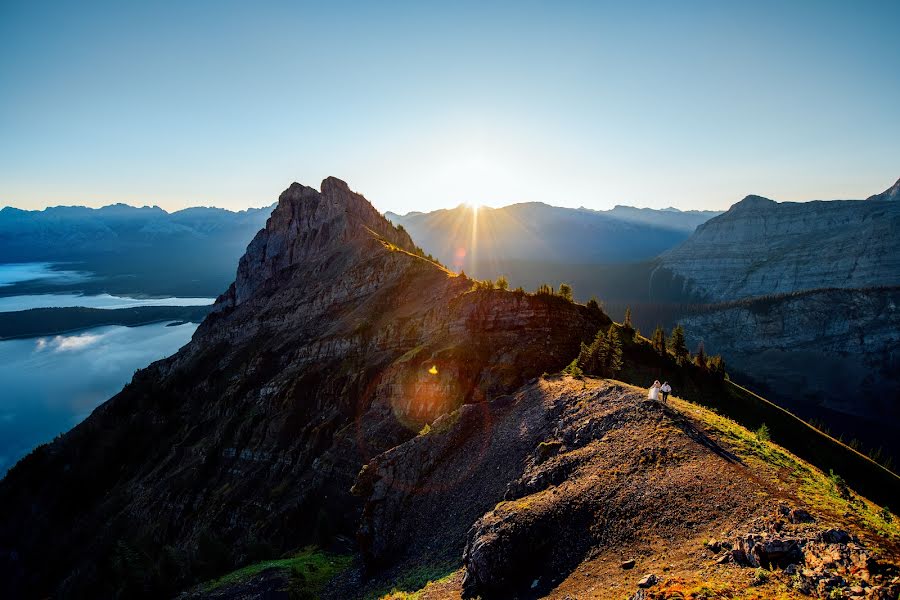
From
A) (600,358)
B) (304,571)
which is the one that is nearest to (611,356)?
(600,358)

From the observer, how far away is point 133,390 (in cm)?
10969

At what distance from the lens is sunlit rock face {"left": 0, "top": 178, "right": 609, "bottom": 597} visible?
184ft

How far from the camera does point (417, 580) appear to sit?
2714cm

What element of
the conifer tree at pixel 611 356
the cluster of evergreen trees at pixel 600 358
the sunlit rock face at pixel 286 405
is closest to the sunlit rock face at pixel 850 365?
the conifer tree at pixel 611 356

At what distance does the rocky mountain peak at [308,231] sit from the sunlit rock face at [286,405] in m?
0.81

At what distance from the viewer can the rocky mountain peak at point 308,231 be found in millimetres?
115250

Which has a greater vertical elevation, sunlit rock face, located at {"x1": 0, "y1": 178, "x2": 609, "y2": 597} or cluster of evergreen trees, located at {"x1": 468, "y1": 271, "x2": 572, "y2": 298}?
cluster of evergreen trees, located at {"x1": 468, "y1": 271, "x2": 572, "y2": 298}

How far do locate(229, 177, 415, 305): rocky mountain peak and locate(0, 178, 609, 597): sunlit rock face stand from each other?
0.81 m

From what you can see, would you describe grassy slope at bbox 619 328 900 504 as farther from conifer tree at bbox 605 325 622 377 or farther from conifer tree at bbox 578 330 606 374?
conifer tree at bbox 578 330 606 374

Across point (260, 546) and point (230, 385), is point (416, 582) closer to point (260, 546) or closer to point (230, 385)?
point (260, 546)

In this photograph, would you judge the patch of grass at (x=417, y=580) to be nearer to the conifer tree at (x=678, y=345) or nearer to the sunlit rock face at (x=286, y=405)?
the sunlit rock face at (x=286, y=405)

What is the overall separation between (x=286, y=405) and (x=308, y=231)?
6075cm

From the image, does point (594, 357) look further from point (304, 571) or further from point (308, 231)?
point (308, 231)

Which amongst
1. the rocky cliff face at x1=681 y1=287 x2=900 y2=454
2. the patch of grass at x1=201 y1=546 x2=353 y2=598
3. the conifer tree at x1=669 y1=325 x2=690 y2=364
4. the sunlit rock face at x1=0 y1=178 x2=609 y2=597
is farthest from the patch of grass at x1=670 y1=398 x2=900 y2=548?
the rocky cliff face at x1=681 y1=287 x2=900 y2=454
